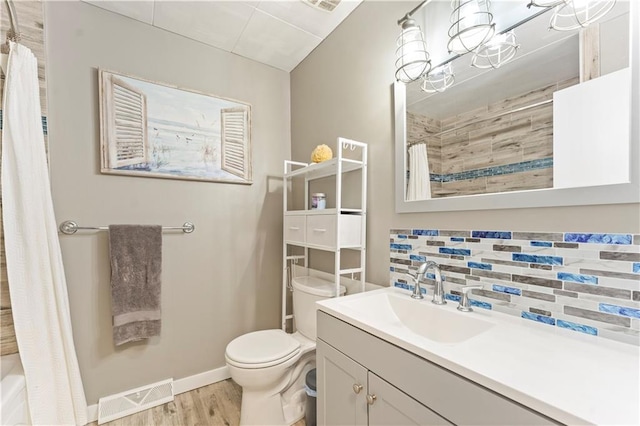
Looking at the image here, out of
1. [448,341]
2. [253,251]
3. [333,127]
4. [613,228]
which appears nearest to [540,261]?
[613,228]

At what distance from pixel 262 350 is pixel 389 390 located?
0.87 meters

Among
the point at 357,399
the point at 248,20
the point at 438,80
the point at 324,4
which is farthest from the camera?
the point at 248,20

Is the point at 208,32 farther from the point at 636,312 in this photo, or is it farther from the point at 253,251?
the point at 636,312

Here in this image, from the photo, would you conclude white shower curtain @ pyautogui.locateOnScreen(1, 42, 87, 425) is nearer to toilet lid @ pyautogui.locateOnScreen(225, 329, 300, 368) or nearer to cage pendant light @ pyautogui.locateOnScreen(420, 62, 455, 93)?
toilet lid @ pyautogui.locateOnScreen(225, 329, 300, 368)

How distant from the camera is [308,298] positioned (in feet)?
5.39

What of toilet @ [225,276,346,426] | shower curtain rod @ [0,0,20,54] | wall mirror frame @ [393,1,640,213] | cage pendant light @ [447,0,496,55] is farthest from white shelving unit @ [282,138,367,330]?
shower curtain rod @ [0,0,20,54]

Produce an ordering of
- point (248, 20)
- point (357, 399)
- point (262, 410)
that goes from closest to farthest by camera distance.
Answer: point (357, 399)
point (262, 410)
point (248, 20)

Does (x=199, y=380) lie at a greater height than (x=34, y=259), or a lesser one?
lesser

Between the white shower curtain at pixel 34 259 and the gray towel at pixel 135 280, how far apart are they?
232 millimetres

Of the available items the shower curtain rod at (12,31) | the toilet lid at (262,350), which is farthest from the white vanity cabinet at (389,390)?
the shower curtain rod at (12,31)

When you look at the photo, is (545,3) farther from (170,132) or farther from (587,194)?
(170,132)

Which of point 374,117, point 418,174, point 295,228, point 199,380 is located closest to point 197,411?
point 199,380

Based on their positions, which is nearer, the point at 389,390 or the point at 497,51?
the point at 389,390

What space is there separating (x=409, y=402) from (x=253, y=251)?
1577 mm
